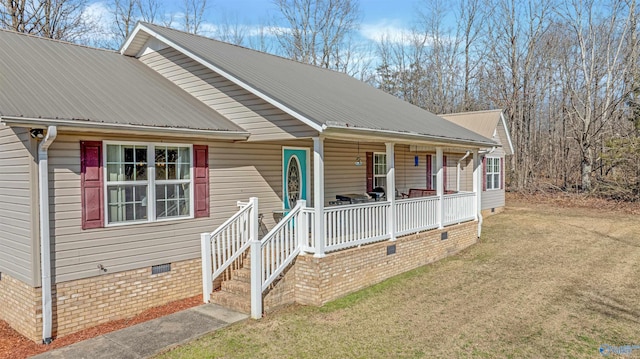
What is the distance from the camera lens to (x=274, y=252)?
26.1ft

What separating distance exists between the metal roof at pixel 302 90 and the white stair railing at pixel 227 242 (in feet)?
7.31

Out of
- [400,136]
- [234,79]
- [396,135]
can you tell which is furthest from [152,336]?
[400,136]

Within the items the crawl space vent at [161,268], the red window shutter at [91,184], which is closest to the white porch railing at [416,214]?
the crawl space vent at [161,268]

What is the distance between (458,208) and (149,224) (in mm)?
8306

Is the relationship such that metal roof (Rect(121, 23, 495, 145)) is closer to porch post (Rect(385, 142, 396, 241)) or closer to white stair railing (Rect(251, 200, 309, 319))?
porch post (Rect(385, 142, 396, 241))

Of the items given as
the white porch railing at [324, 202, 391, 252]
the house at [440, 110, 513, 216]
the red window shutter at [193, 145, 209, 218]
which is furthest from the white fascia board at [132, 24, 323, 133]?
the house at [440, 110, 513, 216]

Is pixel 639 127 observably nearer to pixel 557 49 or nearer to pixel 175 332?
pixel 557 49

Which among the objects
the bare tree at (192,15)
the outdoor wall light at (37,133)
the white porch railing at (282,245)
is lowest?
the white porch railing at (282,245)

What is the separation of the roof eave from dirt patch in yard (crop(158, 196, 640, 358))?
299 centimetres

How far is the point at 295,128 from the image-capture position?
795 centimetres

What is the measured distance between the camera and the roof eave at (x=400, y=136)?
757 cm

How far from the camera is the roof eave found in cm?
757

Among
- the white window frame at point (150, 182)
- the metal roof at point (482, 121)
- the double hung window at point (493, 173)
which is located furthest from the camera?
the double hung window at point (493, 173)

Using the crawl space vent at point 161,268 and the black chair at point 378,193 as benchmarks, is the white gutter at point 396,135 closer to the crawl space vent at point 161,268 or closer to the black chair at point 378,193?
the black chair at point 378,193
